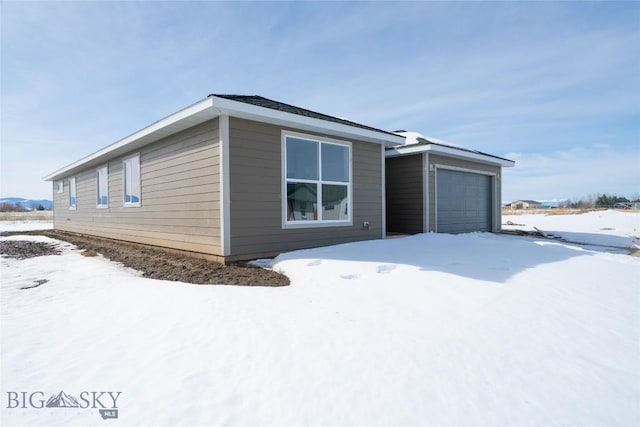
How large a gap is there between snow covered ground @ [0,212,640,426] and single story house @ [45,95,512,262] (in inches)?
73.6

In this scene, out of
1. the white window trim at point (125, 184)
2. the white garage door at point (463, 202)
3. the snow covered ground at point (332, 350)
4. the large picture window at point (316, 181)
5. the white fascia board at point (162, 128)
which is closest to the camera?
the snow covered ground at point (332, 350)

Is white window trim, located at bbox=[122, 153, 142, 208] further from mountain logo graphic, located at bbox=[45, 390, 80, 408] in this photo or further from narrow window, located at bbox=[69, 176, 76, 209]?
mountain logo graphic, located at bbox=[45, 390, 80, 408]

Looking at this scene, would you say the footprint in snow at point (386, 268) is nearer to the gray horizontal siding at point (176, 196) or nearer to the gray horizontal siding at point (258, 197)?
the gray horizontal siding at point (258, 197)

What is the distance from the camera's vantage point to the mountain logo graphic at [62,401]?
1.84 metres

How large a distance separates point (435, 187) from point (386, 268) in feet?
19.2

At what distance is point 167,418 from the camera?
5.55 feet

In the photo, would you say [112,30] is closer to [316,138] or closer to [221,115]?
[221,115]

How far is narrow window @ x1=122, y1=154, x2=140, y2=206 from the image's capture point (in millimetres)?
8680

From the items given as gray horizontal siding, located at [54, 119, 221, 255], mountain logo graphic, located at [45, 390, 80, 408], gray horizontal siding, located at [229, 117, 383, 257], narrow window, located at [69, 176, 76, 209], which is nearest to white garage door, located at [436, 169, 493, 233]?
gray horizontal siding, located at [229, 117, 383, 257]

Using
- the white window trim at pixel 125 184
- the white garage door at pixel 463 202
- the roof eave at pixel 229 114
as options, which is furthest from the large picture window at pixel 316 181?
the white window trim at pixel 125 184

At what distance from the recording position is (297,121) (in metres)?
6.27

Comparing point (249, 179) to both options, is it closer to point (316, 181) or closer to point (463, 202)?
point (316, 181)

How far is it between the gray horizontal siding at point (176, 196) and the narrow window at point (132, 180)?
26cm

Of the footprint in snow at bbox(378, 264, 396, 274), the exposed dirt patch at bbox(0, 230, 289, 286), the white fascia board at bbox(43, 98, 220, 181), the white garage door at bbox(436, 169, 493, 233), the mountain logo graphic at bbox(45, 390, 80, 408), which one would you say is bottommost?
the mountain logo graphic at bbox(45, 390, 80, 408)
